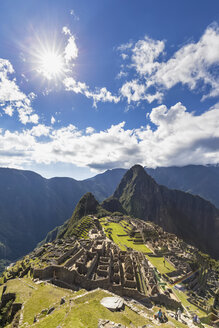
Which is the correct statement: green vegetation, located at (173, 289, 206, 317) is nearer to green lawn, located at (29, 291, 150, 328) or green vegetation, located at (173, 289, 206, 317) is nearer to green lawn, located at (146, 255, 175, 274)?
green lawn, located at (146, 255, 175, 274)

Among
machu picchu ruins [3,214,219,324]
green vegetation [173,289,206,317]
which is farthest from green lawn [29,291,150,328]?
green vegetation [173,289,206,317]

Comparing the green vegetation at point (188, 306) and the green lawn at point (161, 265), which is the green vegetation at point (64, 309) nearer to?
the green vegetation at point (188, 306)

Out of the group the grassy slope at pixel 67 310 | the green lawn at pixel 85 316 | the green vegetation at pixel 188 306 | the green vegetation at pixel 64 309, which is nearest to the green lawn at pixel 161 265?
the green vegetation at pixel 188 306

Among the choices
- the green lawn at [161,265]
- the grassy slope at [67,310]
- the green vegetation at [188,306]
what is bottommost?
the green vegetation at [188,306]

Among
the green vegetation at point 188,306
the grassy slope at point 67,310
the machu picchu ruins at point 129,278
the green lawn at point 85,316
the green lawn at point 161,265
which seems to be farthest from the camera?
the green lawn at point 161,265

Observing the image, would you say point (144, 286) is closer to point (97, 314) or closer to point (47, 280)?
point (47, 280)

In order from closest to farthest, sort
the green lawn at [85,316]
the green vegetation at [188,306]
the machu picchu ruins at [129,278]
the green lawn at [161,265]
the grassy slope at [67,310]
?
the green lawn at [85,316] < the grassy slope at [67,310] < the machu picchu ruins at [129,278] < the green vegetation at [188,306] < the green lawn at [161,265]

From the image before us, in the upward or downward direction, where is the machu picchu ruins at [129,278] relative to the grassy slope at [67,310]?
downward

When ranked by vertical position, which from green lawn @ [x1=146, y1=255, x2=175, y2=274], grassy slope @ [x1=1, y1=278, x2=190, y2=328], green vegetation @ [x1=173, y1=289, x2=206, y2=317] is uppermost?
grassy slope @ [x1=1, y1=278, x2=190, y2=328]

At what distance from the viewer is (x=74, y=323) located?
13.8 meters

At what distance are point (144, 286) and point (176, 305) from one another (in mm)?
7523

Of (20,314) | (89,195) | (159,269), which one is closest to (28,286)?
(20,314)

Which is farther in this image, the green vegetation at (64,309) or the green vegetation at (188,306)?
the green vegetation at (188,306)

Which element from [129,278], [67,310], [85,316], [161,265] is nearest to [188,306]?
[129,278]
